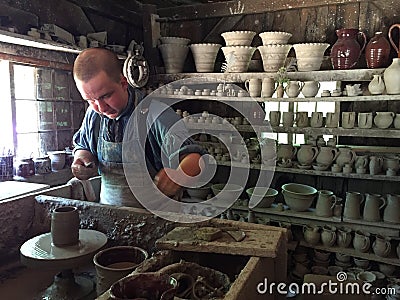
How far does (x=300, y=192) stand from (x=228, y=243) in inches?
71.4

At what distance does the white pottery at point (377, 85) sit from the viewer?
2406 millimetres

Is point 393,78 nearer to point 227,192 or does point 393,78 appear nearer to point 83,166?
point 227,192

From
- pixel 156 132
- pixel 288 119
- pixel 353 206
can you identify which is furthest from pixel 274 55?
pixel 156 132

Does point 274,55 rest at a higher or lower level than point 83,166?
higher

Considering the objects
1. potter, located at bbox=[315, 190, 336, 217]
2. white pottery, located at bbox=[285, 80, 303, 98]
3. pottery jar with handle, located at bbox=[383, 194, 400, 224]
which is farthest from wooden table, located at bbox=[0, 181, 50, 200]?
pottery jar with handle, located at bbox=[383, 194, 400, 224]

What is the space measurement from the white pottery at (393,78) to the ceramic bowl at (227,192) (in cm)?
137

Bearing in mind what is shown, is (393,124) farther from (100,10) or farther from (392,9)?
(100,10)

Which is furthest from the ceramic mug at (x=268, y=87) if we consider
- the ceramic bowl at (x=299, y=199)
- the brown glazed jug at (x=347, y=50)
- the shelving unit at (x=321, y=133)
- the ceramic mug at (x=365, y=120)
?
the ceramic bowl at (x=299, y=199)

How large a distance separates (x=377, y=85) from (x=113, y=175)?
1.81 metres

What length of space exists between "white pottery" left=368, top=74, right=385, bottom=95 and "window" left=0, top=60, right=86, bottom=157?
7.62 feet

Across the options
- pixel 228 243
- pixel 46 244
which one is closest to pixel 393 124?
pixel 228 243

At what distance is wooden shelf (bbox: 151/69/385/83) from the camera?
2.53m

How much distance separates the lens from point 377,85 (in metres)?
2.41

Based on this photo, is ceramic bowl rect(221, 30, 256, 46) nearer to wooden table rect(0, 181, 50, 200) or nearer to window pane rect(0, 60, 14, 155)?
window pane rect(0, 60, 14, 155)
